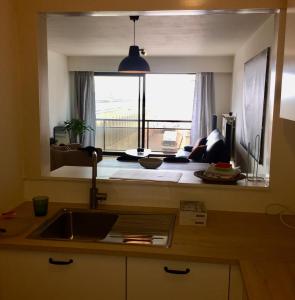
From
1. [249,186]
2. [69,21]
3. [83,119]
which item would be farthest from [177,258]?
[83,119]

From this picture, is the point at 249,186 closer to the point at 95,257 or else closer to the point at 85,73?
the point at 95,257

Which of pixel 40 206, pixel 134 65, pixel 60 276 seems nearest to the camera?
pixel 60 276

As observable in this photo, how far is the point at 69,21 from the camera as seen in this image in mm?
4195

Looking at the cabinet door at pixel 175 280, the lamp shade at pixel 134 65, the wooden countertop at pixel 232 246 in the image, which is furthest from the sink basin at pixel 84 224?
the lamp shade at pixel 134 65

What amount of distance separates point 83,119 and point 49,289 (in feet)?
21.9

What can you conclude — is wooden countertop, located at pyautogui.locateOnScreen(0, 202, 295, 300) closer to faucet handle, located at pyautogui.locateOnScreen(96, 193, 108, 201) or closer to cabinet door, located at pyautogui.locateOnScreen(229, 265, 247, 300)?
cabinet door, located at pyautogui.locateOnScreen(229, 265, 247, 300)

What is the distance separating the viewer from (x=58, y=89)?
24.3ft

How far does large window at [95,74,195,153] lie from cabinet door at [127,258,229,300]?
6.57m

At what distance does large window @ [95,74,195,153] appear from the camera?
7.88 m

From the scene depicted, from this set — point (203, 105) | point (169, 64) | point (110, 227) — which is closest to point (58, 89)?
point (169, 64)

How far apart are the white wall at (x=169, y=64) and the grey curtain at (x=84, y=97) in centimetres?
20

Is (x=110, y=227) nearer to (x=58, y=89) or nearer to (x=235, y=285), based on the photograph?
(x=235, y=285)

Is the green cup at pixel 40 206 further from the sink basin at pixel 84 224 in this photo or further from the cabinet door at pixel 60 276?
the cabinet door at pixel 60 276

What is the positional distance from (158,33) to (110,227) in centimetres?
359
